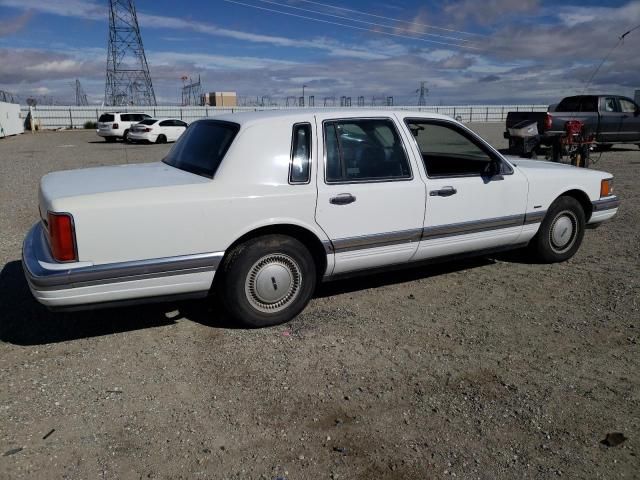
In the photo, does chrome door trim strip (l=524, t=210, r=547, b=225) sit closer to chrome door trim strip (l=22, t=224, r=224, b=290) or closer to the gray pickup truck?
chrome door trim strip (l=22, t=224, r=224, b=290)

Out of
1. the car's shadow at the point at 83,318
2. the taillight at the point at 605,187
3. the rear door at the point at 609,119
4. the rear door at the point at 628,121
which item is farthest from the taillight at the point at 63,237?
the rear door at the point at 628,121

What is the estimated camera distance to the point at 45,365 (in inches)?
143

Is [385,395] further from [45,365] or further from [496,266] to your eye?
[496,266]

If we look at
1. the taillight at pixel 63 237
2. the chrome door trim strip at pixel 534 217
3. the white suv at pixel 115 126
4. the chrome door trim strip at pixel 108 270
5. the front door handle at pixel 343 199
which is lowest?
the chrome door trim strip at pixel 108 270

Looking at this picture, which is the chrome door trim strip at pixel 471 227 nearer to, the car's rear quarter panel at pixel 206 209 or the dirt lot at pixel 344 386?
the dirt lot at pixel 344 386

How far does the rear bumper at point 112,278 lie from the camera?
3.41m

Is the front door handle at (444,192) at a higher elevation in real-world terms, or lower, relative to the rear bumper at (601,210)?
higher

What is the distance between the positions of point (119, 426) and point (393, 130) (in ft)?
9.96

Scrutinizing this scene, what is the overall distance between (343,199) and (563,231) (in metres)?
2.80

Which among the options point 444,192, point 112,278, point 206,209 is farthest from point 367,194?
point 112,278

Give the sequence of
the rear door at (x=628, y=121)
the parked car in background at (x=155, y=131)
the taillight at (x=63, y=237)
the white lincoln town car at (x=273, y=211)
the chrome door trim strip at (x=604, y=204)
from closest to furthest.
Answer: the taillight at (x=63, y=237), the white lincoln town car at (x=273, y=211), the chrome door trim strip at (x=604, y=204), the rear door at (x=628, y=121), the parked car in background at (x=155, y=131)

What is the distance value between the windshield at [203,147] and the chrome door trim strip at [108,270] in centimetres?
68

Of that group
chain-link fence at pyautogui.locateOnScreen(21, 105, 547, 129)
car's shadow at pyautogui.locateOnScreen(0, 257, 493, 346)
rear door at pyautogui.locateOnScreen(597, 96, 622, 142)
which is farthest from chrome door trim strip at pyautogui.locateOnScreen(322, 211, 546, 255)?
chain-link fence at pyautogui.locateOnScreen(21, 105, 547, 129)

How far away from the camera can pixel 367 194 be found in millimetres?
4301
